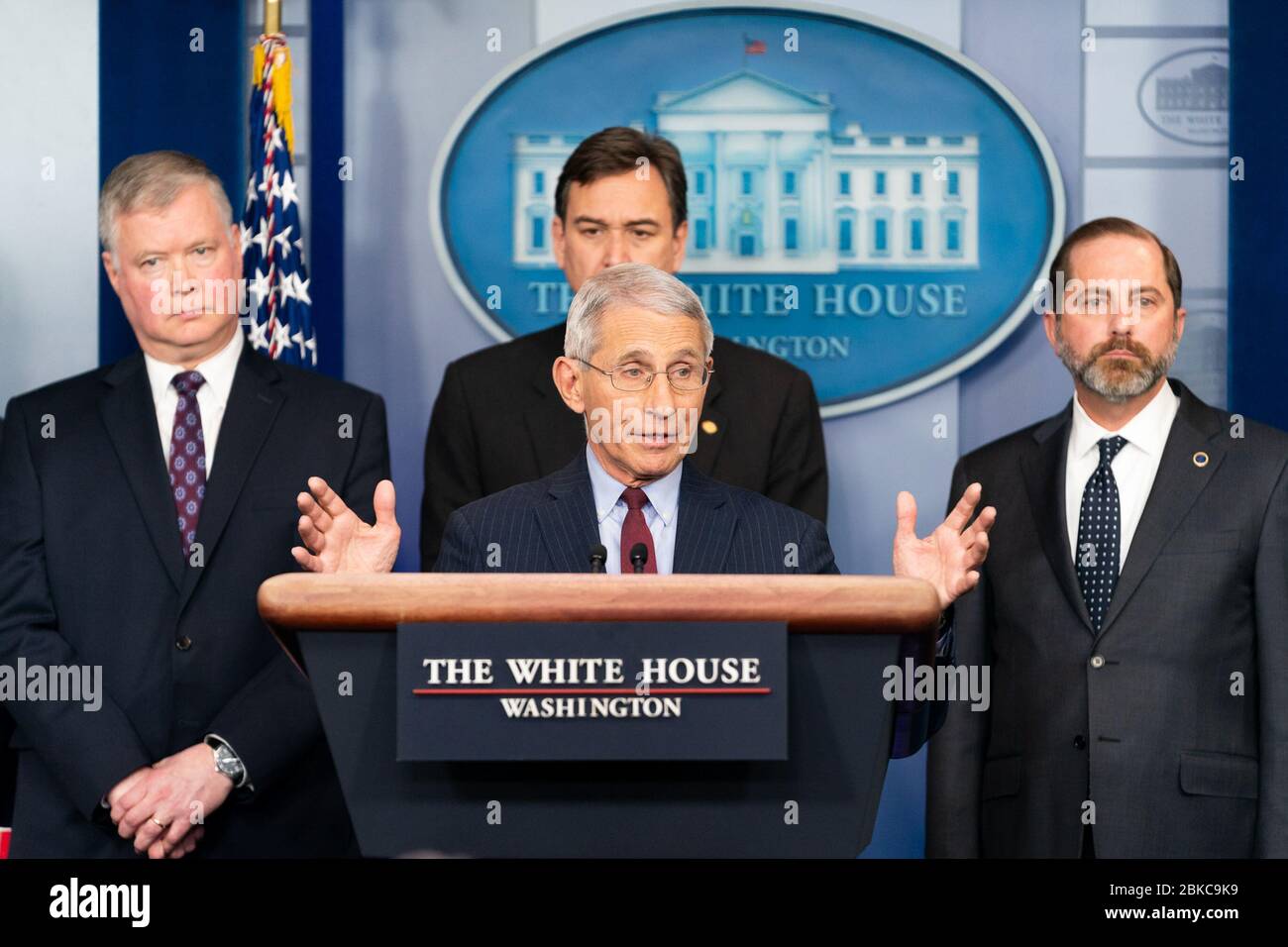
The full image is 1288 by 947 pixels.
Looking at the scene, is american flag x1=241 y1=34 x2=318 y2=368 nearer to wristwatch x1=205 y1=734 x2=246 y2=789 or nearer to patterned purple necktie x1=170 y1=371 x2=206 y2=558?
patterned purple necktie x1=170 y1=371 x2=206 y2=558

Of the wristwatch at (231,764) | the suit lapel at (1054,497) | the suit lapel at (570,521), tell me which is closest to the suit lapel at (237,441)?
the wristwatch at (231,764)

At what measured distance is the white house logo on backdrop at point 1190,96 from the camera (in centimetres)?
436

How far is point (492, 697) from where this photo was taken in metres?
1.64

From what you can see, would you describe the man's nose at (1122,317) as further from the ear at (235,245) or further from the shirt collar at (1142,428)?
the ear at (235,245)

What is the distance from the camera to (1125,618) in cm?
311

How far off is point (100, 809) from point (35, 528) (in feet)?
1.78

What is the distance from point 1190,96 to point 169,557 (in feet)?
9.64

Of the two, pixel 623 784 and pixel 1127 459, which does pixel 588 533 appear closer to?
pixel 623 784

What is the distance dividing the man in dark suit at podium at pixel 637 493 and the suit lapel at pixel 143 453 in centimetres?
79

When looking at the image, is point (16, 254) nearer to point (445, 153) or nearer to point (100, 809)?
point (445, 153)

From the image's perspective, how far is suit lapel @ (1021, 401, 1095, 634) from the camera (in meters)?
3.17

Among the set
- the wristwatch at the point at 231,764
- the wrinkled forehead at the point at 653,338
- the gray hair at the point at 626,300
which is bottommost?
the wristwatch at the point at 231,764

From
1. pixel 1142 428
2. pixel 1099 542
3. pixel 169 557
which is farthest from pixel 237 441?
pixel 1142 428
